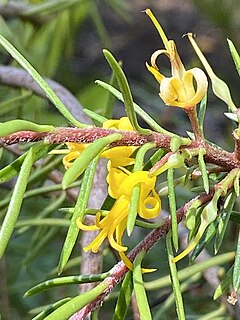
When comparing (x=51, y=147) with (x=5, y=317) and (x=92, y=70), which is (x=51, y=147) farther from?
(x=92, y=70)

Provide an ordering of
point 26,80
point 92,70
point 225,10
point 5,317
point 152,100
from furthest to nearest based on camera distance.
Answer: point 92,70, point 225,10, point 152,100, point 5,317, point 26,80

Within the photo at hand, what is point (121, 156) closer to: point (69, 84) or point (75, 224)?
point (75, 224)


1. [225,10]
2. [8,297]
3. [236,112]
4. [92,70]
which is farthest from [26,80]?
[92,70]

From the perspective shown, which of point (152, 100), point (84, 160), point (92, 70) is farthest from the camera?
point (92, 70)

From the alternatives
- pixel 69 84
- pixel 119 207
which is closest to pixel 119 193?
pixel 119 207

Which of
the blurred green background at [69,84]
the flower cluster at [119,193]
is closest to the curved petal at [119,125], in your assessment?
the flower cluster at [119,193]
